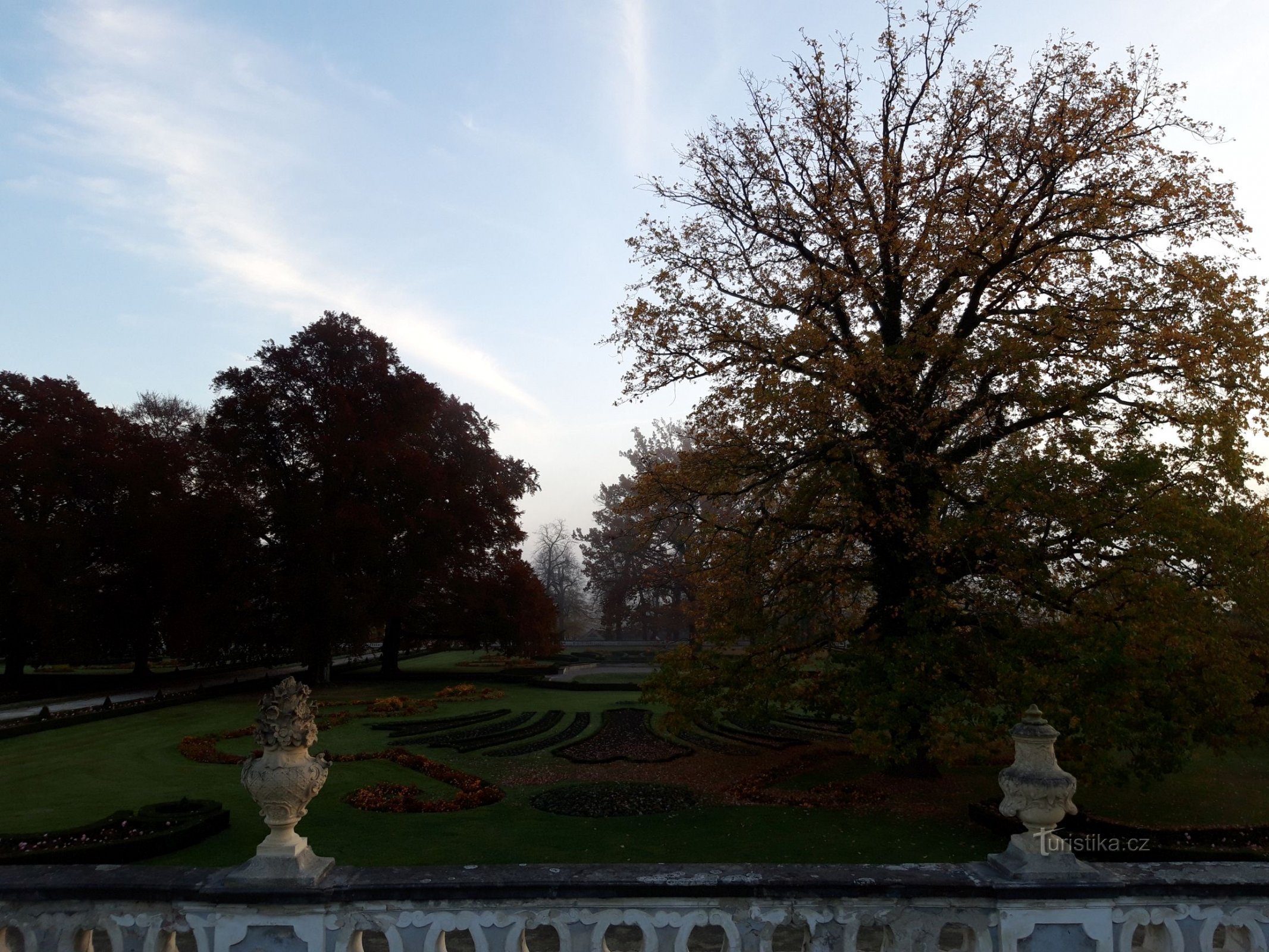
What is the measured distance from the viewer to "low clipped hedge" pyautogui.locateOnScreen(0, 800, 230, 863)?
947 centimetres

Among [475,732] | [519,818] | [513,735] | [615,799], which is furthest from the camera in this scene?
[475,732]

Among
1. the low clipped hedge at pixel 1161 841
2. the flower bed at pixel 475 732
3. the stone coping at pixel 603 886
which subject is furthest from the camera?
the flower bed at pixel 475 732

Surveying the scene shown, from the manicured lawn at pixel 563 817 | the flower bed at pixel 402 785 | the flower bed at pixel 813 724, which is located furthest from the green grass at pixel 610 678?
the flower bed at pixel 402 785

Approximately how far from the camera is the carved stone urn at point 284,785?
460cm

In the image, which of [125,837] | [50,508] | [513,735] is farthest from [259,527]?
[125,837]

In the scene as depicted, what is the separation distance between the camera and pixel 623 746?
61.2 feet

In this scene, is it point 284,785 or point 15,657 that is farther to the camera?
point 15,657

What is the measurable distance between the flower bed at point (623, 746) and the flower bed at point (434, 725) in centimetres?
355

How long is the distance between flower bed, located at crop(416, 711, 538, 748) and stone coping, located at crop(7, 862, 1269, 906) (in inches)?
583

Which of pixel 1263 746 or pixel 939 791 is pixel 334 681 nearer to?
pixel 939 791

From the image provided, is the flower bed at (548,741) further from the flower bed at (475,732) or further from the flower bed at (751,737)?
the flower bed at (751,737)

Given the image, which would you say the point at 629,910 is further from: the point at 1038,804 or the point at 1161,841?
the point at 1161,841

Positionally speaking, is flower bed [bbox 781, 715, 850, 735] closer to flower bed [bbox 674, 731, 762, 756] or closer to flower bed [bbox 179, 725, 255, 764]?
flower bed [bbox 674, 731, 762, 756]

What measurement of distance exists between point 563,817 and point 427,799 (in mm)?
2773
